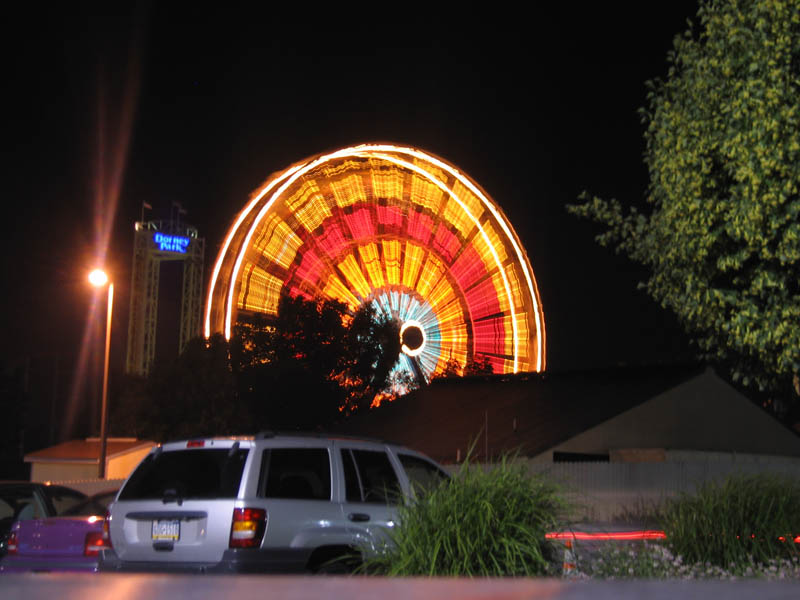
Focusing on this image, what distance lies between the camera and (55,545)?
10938 mm

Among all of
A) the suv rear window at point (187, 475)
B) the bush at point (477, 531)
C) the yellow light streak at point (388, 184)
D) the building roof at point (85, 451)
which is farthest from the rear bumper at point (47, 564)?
the building roof at point (85, 451)

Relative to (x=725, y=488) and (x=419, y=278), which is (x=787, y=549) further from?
(x=419, y=278)

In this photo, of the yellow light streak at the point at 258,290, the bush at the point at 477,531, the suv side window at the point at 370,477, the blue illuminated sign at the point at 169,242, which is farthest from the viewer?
the blue illuminated sign at the point at 169,242

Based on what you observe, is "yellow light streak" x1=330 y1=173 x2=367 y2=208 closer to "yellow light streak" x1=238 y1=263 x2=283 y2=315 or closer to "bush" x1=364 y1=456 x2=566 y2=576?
"yellow light streak" x1=238 y1=263 x2=283 y2=315

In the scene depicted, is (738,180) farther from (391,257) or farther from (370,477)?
(391,257)

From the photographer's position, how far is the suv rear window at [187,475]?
8.24m

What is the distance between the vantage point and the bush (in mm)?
7895

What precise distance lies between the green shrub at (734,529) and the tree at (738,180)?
2.95 meters

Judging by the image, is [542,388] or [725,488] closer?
[725,488]

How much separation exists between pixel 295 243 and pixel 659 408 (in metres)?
13.3

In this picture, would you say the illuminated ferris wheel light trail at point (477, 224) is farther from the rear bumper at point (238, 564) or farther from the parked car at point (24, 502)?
the rear bumper at point (238, 564)

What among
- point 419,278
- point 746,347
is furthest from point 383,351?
point 746,347

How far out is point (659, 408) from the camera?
26531mm

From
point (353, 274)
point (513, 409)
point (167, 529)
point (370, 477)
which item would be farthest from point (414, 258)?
point (167, 529)
